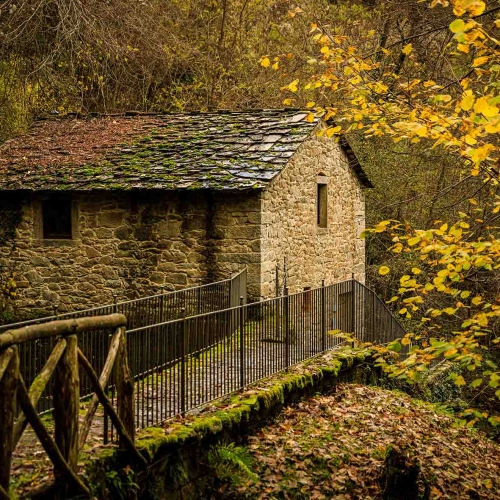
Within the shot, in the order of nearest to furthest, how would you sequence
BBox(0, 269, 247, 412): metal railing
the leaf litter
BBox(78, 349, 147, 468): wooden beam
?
BBox(78, 349, 147, 468): wooden beam → BBox(0, 269, 247, 412): metal railing → the leaf litter

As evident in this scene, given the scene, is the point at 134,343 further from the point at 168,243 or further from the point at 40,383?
the point at 168,243

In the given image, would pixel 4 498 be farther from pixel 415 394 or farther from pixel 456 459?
pixel 415 394

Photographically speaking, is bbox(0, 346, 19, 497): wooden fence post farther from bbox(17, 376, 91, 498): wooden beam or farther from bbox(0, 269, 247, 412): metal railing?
bbox(0, 269, 247, 412): metal railing

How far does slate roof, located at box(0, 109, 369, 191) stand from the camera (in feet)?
47.9

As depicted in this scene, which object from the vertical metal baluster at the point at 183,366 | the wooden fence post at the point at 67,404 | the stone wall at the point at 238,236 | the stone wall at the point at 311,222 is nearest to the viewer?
the wooden fence post at the point at 67,404

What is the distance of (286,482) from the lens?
8.05 meters

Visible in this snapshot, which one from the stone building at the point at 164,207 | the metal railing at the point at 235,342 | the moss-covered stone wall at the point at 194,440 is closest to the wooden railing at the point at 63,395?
the moss-covered stone wall at the point at 194,440

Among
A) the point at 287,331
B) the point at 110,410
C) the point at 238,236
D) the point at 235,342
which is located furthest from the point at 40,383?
the point at 238,236

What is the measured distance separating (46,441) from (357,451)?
5127 mm

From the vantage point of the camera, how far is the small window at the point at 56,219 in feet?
52.7

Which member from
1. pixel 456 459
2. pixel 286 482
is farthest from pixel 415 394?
pixel 286 482

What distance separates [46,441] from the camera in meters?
5.15

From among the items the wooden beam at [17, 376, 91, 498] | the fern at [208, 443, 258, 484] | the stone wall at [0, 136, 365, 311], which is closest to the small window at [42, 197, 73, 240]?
the stone wall at [0, 136, 365, 311]

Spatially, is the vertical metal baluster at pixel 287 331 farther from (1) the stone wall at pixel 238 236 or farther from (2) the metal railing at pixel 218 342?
(1) the stone wall at pixel 238 236
